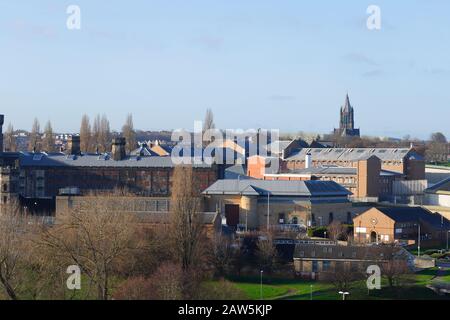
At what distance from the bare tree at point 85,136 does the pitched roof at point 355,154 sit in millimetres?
16493

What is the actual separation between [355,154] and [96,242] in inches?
1804

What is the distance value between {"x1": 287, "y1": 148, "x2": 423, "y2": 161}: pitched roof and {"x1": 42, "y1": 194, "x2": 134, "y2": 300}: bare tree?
1500 inches

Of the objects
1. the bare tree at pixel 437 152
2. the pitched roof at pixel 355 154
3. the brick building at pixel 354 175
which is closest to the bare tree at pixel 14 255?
the brick building at pixel 354 175

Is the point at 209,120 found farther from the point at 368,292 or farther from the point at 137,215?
the point at 368,292

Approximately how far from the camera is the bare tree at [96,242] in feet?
98.9

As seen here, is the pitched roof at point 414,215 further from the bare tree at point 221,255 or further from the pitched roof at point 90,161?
the pitched roof at point 90,161

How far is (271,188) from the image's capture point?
174 ft

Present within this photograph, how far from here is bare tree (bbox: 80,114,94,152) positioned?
83463 millimetres

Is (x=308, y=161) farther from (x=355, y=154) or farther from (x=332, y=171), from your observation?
(x=332, y=171)

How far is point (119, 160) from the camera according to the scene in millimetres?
59469

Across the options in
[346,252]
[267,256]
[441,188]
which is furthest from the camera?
[441,188]

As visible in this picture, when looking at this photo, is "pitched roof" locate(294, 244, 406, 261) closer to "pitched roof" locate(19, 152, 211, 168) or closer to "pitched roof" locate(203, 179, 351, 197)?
"pitched roof" locate(203, 179, 351, 197)

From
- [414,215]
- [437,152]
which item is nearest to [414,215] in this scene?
[414,215]

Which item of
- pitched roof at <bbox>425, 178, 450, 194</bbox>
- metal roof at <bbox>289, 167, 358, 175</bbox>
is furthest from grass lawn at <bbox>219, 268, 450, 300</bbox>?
metal roof at <bbox>289, 167, 358, 175</bbox>
